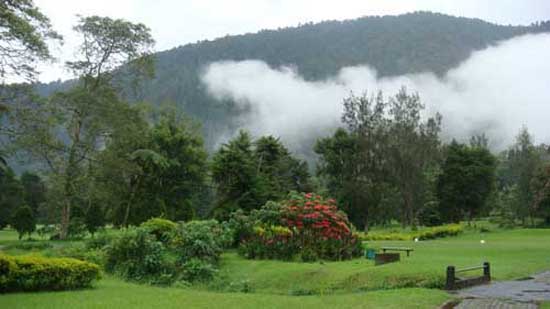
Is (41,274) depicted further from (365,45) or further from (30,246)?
(365,45)

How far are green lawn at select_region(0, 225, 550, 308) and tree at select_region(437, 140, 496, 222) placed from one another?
34223mm

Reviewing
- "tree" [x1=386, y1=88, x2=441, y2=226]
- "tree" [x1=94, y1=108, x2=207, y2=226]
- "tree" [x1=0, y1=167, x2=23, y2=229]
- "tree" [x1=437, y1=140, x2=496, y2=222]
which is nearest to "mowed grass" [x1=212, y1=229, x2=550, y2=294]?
"tree" [x1=94, y1=108, x2=207, y2=226]

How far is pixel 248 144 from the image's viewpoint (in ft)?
138

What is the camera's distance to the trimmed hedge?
12.2 metres

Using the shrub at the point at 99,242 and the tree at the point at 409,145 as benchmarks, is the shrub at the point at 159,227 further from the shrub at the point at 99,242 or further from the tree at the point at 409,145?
the tree at the point at 409,145

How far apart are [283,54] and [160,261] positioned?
493ft

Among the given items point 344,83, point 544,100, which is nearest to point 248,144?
point 344,83

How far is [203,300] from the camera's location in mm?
11547

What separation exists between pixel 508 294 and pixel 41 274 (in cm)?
1076

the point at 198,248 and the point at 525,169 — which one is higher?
the point at 525,169

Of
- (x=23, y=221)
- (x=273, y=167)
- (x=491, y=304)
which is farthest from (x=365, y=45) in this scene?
(x=491, y=304)

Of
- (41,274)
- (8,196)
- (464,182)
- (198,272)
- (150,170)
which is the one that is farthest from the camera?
(8,196)

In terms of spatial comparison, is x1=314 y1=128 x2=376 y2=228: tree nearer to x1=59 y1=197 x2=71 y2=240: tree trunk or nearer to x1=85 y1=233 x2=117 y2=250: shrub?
x1=59 y1=197 x2=71 y2=240: tree trunk

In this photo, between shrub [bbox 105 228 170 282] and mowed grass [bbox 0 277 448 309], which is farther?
→ shrub [bbox 105 228 170 282]
